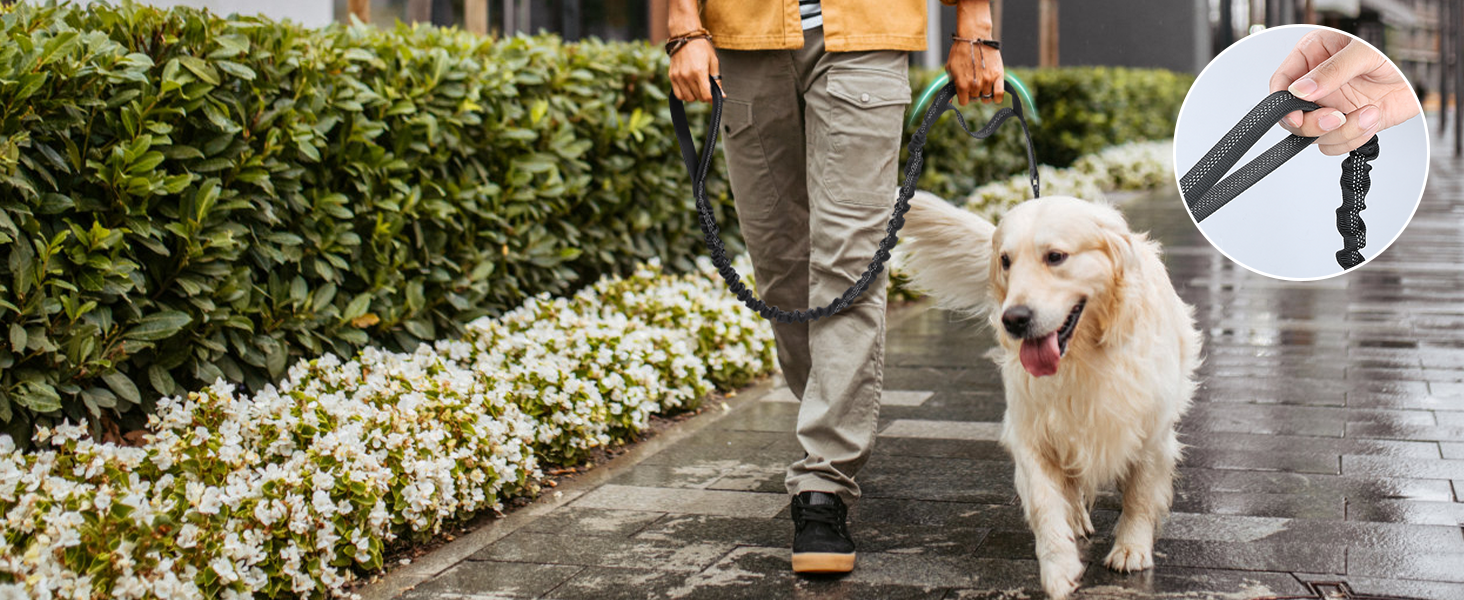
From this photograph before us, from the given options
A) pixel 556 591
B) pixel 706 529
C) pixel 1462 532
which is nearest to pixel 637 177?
pixel 706 529

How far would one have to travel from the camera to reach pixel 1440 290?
8.09m

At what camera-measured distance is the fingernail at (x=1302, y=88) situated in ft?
8.36

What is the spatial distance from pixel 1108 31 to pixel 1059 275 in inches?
854

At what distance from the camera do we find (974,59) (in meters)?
3.46

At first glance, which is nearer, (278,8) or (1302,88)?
(1302,88)

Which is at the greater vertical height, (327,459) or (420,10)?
(420,10)

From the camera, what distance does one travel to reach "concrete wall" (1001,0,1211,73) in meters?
22.0

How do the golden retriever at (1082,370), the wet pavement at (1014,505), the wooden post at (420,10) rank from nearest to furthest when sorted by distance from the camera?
the golden retriever at (1082,370), the wet pavement at (1014,505), the wooden post at (420,10)

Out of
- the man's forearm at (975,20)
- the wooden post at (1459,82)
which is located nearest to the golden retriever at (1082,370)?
the man's forearm at (975,20)

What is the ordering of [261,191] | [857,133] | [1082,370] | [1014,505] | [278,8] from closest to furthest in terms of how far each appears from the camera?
1. [1082,370]
2. [857,133]
3. [1014,505]
4. [261,191]
5. [278,8]

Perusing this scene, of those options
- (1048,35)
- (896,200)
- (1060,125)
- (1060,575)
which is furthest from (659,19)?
(1048,35)

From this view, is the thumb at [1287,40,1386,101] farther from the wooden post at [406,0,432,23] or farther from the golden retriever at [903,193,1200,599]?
the wooden post at [406,0,432,23]

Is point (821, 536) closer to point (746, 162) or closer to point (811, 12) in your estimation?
point (746, 162)

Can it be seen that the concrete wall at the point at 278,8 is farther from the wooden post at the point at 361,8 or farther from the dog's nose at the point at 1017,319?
the dog's nose at the point at 1017,319
